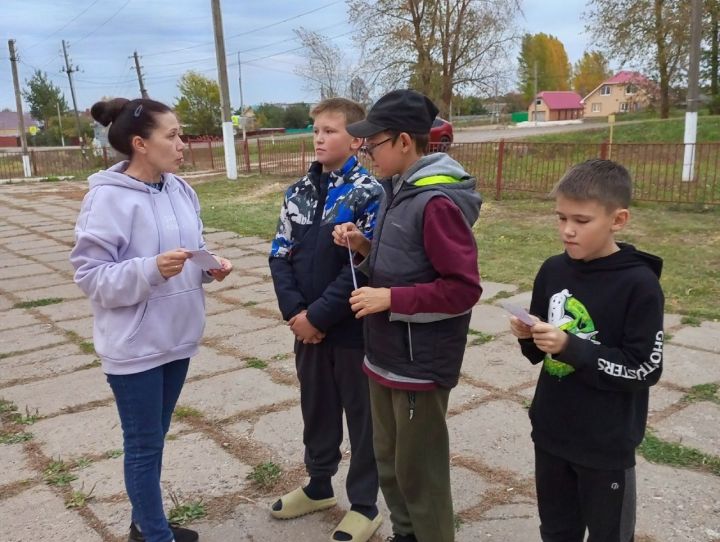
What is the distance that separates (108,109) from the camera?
7.32 ft

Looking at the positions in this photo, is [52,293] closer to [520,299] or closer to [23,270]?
[23,270]

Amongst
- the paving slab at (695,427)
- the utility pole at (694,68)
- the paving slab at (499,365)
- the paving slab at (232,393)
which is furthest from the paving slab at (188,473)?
the utility pole at (694,68)

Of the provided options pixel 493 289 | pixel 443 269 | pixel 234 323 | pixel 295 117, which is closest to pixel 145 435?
pixel 443 269

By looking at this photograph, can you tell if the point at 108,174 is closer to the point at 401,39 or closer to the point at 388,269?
the point at 388,269

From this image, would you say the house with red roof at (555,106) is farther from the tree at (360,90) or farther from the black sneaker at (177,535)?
the black sneaker at (177,535)

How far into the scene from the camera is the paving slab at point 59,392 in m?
3.84

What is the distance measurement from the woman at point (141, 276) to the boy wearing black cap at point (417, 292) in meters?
0.62

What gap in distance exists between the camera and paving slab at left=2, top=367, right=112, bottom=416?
3844 millimetres

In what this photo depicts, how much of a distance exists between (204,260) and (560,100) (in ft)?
242

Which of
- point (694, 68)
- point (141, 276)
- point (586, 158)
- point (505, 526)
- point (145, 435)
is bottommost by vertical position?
point (505, 526)

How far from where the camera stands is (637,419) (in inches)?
74.3

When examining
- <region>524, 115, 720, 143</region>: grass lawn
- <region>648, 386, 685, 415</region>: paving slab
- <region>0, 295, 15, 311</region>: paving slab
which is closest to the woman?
<region>648, 386, 685, 415</region>: paving slab

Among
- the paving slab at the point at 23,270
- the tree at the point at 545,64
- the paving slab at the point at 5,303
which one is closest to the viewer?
the paving slab at the point at 5,303

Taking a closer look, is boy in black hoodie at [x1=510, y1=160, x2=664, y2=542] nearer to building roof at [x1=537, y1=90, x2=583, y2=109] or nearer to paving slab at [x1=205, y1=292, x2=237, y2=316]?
paving slab at [x1=205, y1=292, x2=237, y2=316]
